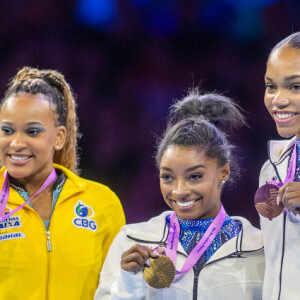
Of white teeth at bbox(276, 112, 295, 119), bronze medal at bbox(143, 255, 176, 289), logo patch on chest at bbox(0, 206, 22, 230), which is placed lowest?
bronze medal at bbox(143, 255, 176, 289)

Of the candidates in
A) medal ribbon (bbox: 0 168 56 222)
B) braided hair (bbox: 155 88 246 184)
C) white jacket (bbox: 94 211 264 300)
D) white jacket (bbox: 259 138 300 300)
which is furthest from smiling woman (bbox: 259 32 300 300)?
medal ribbon (bbox: 0 168 56 222)

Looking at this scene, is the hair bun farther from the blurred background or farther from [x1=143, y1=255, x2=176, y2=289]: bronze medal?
the blurred background

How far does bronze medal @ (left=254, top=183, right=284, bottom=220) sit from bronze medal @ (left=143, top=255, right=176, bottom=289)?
380 mm

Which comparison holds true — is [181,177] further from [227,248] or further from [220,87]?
[220,87]

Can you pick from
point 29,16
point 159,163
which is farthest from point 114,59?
point 159,163

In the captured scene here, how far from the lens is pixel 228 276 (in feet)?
7.80

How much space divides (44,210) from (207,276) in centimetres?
80

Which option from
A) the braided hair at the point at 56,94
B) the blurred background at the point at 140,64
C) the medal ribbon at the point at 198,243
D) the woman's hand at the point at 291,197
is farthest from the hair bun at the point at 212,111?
the blurred background at the point at 140,64

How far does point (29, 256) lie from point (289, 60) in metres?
1.31

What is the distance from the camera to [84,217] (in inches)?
108

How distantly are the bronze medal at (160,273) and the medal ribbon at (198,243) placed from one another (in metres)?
0.16

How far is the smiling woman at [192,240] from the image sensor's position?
232 centimetres

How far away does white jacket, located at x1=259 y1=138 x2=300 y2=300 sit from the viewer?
7.16ft

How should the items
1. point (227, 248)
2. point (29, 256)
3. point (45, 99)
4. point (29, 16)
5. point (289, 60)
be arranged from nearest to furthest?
point (289, 60) → point (227, 248) → point (29, 256) → point (45, 99) → point (29, 16)
